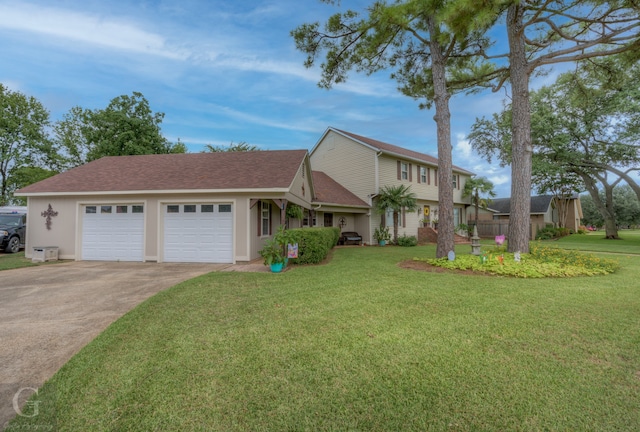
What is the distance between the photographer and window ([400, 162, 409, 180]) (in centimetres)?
1834

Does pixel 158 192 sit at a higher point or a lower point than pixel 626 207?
lower

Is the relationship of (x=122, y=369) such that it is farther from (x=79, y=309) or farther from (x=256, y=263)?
(x=256, y=263)

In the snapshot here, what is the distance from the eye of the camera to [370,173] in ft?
56.4

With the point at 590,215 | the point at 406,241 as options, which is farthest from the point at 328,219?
the point at 590,215

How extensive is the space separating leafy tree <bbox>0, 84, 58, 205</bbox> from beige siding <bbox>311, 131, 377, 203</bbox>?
25467 mm

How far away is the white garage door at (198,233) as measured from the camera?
10172 millimetres

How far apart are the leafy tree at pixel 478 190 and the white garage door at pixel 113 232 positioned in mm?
21538

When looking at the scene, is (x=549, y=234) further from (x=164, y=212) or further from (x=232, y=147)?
(x=232, y=147)

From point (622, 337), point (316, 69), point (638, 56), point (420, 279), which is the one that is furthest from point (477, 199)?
point (622, 337)

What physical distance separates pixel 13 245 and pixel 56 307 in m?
12.2

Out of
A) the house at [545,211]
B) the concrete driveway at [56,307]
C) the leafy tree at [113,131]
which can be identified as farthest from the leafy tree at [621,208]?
the leafy tree at [113,131]

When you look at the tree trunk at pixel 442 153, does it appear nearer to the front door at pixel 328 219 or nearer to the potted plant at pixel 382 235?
the potted plant at pixel 382 235

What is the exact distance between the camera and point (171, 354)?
3209 mm

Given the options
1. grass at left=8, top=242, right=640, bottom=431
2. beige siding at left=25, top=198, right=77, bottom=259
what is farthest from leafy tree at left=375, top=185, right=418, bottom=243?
beige siding at left=25, top=198, right=77, bottom=259
